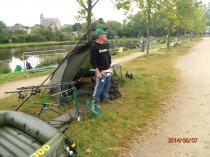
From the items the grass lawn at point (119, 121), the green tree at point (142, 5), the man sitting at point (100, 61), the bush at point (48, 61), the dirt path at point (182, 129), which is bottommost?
the dirt path at point (182, 129)

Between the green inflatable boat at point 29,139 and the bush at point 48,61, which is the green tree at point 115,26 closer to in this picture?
the bush at point 48,61

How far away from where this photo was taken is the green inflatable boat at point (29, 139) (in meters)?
3.98

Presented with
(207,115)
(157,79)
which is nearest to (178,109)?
(207,115)

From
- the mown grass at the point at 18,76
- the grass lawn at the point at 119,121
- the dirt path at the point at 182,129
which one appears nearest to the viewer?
the dirt path at the point at 182,129

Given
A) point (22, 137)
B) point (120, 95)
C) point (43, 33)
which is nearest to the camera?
point (22, 137)

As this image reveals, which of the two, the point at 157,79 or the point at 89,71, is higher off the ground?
the point at 89,71

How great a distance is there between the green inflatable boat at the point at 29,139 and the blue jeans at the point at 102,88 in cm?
285

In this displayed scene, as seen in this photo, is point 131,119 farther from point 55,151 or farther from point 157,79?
Result: point 157,79

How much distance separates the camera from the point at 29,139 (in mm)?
4492

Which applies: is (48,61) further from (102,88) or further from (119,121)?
(119,121)

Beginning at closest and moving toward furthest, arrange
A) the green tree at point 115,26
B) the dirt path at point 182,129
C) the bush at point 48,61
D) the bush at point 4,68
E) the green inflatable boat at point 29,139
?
the green inflatable boat at point 29,139 < the dirt path at point 182,129 < the bush at point 4,68 < the bush at point 48,61 < the green tree at point 115,26

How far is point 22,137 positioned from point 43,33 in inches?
3109

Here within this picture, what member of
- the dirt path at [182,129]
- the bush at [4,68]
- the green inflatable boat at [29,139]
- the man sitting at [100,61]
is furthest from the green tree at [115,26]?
the green inflatable boat at [29,139]

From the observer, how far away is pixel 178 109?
781 cm
